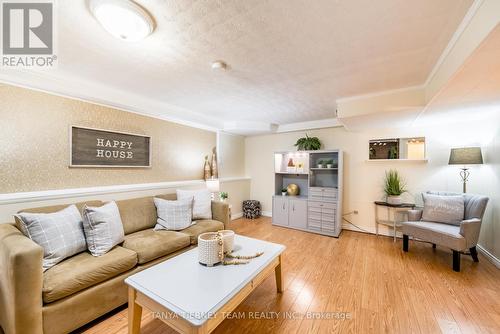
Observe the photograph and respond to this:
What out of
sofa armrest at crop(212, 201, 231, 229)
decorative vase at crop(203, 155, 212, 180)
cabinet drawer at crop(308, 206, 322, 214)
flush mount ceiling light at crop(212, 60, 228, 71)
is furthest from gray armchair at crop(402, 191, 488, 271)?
decorative vase at crop(203, 155, 212, 180)

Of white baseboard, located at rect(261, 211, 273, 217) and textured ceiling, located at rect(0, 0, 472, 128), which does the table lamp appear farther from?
white baseboard, located at rect(261, 211, 273, 217)

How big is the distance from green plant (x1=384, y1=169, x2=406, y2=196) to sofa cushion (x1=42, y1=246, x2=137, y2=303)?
399 cm

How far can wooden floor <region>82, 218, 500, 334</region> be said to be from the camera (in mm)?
1566

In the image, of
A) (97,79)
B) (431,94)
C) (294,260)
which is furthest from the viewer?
(294,260)

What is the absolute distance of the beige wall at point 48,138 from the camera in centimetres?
187

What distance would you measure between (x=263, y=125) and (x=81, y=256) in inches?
145

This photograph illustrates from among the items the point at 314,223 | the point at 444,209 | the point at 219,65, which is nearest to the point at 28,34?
the point at 219,65

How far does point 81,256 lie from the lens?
175cm

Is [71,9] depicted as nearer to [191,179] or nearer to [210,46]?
[210,46]

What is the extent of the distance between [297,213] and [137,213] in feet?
9.58

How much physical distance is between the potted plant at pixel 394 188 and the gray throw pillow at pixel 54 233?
4357mm

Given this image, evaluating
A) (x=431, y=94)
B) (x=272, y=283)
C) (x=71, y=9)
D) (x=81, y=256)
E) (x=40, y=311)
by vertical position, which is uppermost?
(x=71, y=9)

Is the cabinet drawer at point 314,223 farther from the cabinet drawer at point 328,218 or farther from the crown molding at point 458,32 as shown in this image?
the crown molding at point 458,32

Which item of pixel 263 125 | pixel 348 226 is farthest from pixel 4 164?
pixel 348 226
